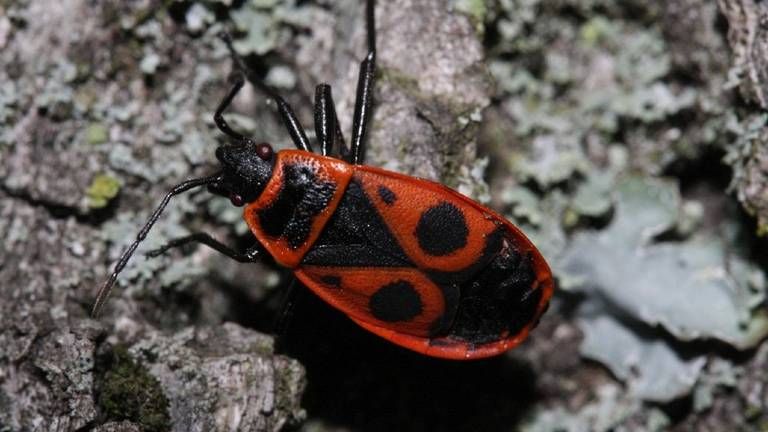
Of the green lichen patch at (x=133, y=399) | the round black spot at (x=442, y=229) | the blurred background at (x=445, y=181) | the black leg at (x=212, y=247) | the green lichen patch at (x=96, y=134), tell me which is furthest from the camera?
the green lichen patch at (x=96, y=134)

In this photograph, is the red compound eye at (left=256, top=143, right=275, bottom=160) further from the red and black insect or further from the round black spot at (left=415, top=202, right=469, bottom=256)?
the round black spot at (left=415, top=202, right=469, bottom=256)

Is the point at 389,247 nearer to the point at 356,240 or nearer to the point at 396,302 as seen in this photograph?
the point at 356,240

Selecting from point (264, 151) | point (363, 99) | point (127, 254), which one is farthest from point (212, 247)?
point (363, 99)

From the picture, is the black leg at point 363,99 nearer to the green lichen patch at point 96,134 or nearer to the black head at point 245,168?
the black head at point 245,168

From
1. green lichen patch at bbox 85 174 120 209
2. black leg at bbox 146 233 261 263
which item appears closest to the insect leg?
black leg at bbox 146 233 261 263

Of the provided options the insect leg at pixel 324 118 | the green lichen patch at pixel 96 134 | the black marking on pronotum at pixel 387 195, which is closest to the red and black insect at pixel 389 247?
the black marking on pronotum at pixel 387 195

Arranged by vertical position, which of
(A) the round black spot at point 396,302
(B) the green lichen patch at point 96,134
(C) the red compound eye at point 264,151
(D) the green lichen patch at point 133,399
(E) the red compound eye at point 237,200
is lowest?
(D) the green lichen patch at point 133,399

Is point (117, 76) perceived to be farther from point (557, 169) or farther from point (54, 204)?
point (557, 169)
